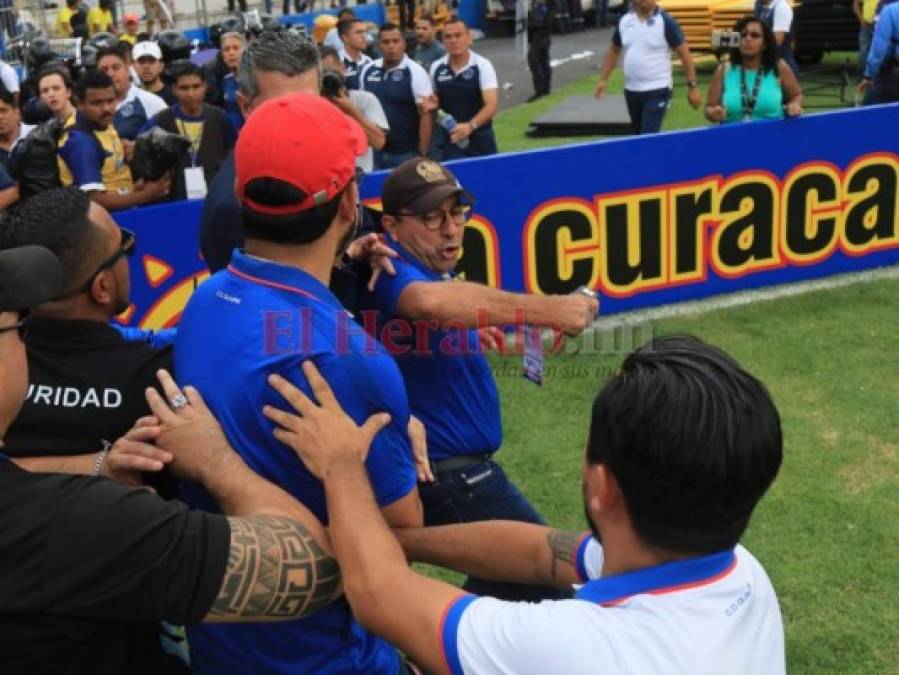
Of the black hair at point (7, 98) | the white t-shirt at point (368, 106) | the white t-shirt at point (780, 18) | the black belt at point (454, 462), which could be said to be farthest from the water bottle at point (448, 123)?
the black belt at point (454, 462)

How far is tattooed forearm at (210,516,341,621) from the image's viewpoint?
6.33ft

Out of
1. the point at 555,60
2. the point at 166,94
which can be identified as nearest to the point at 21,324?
the point at 166,94

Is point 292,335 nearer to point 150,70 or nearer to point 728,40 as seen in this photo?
point 728,40

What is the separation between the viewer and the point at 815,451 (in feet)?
19.1

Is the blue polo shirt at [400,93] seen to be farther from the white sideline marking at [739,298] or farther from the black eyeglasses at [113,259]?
the black eyeglasses at [113,259]

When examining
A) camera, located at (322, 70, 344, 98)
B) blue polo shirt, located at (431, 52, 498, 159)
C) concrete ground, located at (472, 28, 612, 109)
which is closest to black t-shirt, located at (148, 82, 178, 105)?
blue polo shirt, located at (431, 52, 498, 159)

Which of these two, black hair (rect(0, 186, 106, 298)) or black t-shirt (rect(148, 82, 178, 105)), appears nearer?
black hair (rect(0, 186, 106, 298))

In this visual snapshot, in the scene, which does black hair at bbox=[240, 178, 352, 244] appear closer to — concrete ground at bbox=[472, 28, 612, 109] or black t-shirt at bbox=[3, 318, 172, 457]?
black t-shirt at bbox=[3, 318, 172, 457]

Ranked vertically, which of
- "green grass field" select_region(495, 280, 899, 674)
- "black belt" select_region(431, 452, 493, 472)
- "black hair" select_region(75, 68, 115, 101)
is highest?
"black hair" select_region(75, 68, 115, 101)

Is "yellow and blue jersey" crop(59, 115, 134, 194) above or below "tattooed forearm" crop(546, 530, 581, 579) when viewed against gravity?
above

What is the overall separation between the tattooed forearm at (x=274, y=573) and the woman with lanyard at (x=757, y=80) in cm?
743

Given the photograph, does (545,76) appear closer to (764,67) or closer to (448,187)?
(764,67)

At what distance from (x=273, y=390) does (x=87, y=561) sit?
512 millimetres

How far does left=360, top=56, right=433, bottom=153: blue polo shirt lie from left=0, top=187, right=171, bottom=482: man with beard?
753 centimetres
